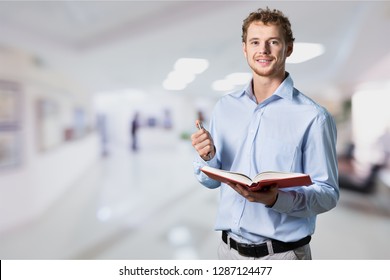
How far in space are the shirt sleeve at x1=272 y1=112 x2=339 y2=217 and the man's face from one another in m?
0.30

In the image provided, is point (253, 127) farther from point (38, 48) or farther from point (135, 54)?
point (38, 48)

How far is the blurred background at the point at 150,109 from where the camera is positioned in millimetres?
2039

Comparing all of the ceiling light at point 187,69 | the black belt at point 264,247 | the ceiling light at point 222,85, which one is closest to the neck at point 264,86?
the ceiling light at point 222,85

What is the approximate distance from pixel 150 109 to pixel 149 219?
1143mm

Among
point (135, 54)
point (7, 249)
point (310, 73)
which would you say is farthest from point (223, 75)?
point (7, 249)

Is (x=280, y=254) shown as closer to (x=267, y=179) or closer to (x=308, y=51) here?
(x=267, y=179)

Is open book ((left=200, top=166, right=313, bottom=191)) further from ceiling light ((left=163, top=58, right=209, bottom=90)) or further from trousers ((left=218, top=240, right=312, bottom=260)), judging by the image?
ceiling light ((left=163, top=58, right=209, bottom=90))

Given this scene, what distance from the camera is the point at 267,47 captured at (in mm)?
1211

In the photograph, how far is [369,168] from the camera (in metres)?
3.20

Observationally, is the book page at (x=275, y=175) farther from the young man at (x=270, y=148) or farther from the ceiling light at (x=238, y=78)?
the ceiling light at (x=238, y=78)

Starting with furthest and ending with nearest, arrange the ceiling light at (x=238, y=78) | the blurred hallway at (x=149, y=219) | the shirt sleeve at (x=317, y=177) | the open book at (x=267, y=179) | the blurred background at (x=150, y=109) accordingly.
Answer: the blurred hallway at (x=149, y=219)
the blurred background at (x=150, y=109)
the ceiling light at (x=238, y=78)
the shirt sleeve at (x=317, y=177)
the open book at (x=267, y=179)

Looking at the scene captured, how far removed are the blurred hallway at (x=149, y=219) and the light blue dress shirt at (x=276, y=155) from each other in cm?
68

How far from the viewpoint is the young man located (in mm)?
1112

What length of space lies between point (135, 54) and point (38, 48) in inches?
35.4
